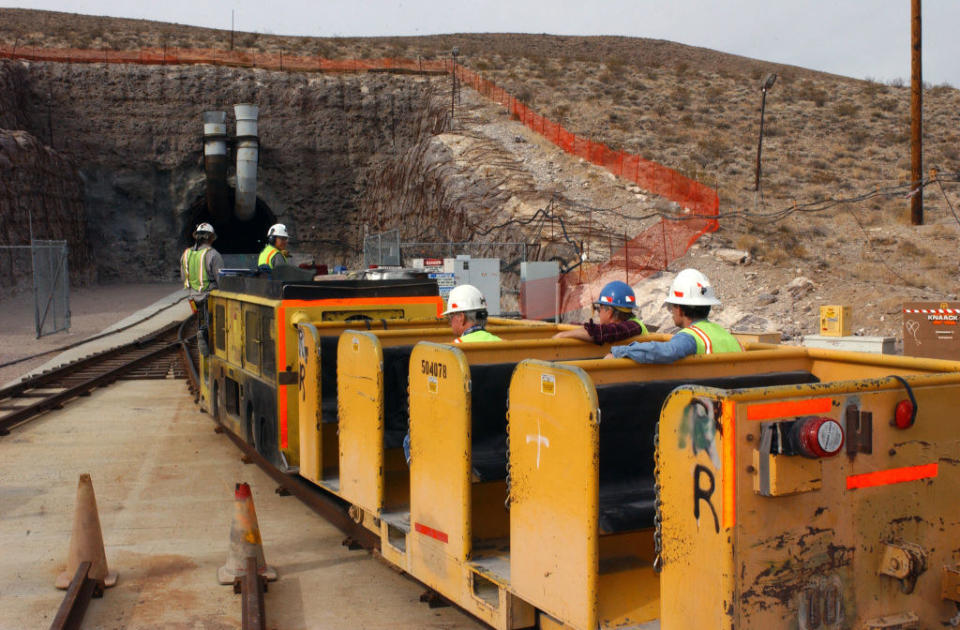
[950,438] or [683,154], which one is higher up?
[683,154]

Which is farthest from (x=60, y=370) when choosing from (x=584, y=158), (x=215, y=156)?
(x=215, y=156)

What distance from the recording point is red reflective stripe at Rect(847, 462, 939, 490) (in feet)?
12.2

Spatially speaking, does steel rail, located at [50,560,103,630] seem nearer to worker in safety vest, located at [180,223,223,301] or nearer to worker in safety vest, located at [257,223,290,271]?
worker in safety vest, located at [257,223,290,271]

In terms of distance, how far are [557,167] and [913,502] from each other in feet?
101

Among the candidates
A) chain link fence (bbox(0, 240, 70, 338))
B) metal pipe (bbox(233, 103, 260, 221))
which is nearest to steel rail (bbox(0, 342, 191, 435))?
chain link fence (bbox(0, 240, 70, 338))

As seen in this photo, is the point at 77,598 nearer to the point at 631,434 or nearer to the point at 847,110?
the point at 631,434

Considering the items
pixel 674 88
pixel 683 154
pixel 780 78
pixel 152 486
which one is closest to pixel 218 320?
pixel 152 486

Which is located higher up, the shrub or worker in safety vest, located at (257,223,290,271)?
the shrub

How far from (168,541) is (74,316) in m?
26.6

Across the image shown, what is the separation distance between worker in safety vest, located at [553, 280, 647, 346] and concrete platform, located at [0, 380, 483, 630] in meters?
2.02

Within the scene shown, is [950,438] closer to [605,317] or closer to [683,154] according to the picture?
[605,317]

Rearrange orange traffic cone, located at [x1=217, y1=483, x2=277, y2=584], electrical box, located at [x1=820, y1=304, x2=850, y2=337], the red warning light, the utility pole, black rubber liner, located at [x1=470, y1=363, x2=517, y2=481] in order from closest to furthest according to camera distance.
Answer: the red warning light, black rubber liner, located at [x1=470, y1=363, x2=517, y2=481], orange traffic cone, located at [x1=217, y1=483, x2=277, y2=584], electrical box, located at [x1=820, y1=304, x2=850, y2=337], the utility pole

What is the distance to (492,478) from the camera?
514 centimetres

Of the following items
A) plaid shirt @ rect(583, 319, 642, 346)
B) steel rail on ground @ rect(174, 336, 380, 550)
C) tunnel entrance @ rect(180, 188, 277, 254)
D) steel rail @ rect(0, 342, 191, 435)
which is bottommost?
→ steel rail on ground @ rect(174, 336, 380, 550)
